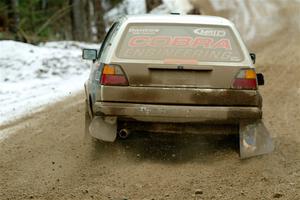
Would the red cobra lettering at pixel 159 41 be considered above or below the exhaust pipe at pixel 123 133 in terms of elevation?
above

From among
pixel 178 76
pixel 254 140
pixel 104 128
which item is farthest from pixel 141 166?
pixel 254 140

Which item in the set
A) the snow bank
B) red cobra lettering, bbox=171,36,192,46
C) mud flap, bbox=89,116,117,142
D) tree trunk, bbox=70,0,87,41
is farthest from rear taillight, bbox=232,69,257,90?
tree trunk, bbox=70,0,87,41

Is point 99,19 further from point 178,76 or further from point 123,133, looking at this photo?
point 178,76

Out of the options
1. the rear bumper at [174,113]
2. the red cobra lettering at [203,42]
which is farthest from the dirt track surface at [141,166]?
the red cobra lettering at [203,42]

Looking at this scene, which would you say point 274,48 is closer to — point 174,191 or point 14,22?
point 14,22

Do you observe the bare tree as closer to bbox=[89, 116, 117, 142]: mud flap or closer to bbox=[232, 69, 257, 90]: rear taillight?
bbox=[89, 116, 117, 142]: mud flap

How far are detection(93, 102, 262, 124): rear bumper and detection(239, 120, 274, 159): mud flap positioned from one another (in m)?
0.23

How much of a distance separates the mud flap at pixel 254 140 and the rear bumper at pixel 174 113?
0.23m

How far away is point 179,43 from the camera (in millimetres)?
7195

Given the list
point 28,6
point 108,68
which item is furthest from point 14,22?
point 108,68

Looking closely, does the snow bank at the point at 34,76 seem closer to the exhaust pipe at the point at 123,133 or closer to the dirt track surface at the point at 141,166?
the dirt track surface at the point at 141,166

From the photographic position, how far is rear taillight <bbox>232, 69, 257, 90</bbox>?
703 centimetres

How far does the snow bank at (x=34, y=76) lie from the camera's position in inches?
489

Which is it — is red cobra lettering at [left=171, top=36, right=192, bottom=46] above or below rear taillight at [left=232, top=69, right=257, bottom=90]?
above
